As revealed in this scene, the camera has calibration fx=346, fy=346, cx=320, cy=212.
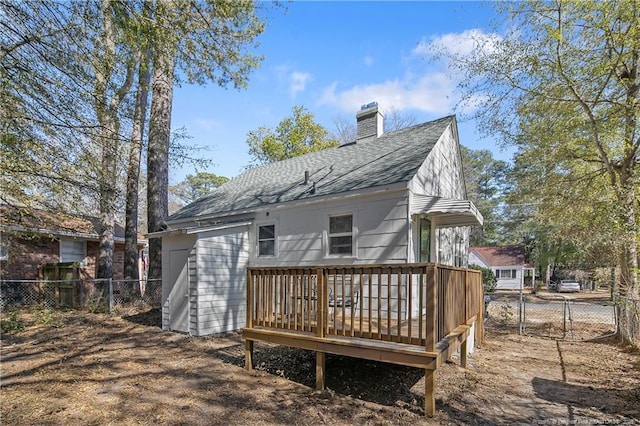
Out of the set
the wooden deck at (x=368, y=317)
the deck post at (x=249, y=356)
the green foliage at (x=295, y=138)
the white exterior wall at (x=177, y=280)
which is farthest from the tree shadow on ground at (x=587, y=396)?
the green foliage at (x=295, y=138)

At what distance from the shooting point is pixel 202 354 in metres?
6.05

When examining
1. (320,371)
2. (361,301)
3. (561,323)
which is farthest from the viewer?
(561,323)

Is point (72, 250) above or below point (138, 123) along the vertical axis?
below

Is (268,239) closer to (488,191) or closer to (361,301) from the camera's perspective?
(361,301)

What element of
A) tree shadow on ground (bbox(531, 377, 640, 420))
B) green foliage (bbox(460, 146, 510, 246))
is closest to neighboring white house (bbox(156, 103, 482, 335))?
tree shadow on ground (bbox(531, 377, 640, 420))

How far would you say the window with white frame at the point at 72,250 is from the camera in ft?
44.0

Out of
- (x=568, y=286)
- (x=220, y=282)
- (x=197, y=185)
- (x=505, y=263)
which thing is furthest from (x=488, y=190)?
(x=220, y=282)

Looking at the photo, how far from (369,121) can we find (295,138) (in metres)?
13.4

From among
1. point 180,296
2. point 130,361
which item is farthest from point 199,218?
point 130,361

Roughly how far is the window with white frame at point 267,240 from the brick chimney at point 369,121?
4.26 m

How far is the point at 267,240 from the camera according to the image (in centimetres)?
881

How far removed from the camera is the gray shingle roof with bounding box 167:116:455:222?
7.51 m

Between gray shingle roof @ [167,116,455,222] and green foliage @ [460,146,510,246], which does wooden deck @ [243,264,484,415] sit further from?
green foliage @ [460,146,510,246]

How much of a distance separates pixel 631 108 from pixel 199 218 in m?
10.8
